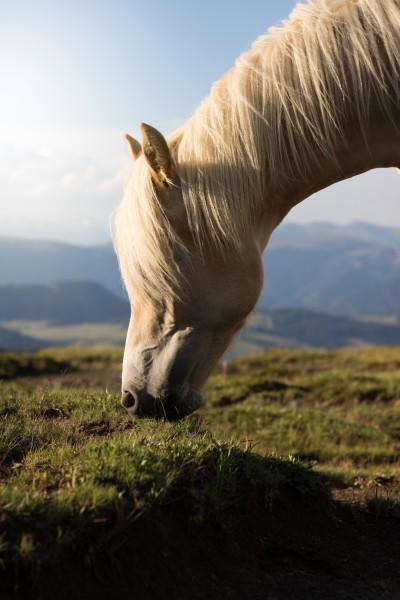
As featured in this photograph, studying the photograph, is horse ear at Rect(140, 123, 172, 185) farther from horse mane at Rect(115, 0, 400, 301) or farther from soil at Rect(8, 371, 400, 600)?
Result: soil at Rect(8, 371, 400, 600)

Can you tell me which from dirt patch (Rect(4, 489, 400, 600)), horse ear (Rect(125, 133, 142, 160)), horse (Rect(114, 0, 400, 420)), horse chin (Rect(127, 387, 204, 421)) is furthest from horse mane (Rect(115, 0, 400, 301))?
dirt patch (Rect(4, 489, 400, 600))

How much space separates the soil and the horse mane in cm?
157

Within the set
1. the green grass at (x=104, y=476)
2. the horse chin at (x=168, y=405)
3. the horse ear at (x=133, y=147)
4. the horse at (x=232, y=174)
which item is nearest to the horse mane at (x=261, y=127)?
the horse at (x=232, y=174)

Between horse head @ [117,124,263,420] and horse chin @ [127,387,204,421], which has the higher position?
horse head @ [117,124,263,420]

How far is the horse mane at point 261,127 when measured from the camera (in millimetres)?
4074

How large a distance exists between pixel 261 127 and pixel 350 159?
833mm

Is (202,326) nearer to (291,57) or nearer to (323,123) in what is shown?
(323,123)

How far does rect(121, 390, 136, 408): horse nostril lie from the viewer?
4121 millimetres

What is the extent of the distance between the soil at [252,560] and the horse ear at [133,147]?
260 cm

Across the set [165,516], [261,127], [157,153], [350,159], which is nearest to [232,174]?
[261,127]

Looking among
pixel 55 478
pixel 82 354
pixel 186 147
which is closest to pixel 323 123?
pixel 186 147

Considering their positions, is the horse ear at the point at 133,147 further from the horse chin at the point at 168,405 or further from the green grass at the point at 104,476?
the green grass at the point at 104,476

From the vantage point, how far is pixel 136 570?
10.5 feet

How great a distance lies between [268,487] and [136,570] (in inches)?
53.5
